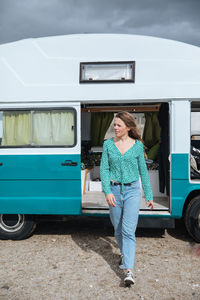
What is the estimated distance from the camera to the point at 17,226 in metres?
5.22

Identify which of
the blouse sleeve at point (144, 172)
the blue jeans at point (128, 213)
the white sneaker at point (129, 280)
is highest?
the blouse sleeve at point (144, 172)

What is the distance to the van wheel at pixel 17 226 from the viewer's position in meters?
5.19

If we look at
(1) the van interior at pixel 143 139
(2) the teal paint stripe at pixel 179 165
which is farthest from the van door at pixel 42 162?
(2) the teal paint stripe at pixel 179 165

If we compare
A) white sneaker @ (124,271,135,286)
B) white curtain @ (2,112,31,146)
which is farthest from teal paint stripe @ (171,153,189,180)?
white curtain @ (2,112,31,146)

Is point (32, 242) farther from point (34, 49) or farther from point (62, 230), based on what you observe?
point (34, 49)

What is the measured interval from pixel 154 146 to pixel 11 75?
3.53 m

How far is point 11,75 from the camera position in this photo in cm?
496

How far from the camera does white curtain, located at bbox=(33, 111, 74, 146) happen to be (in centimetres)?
498

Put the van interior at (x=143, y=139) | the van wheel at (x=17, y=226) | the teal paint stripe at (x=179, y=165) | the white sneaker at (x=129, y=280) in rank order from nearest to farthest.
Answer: the white sneaker at (x=129, y=280) → the teal paint stripe at (x=179, y=165) → the van wheel at (x=17, y=226) → the van interior at (x=143, y=139)

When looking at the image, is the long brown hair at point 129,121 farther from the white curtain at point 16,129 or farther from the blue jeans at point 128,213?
the white curtain at point 16,129

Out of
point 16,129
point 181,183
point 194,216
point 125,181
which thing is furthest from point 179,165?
point 16,129

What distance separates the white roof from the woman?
1.26 metres

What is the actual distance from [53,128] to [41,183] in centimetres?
91

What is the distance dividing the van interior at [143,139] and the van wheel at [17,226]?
3.19 ft
